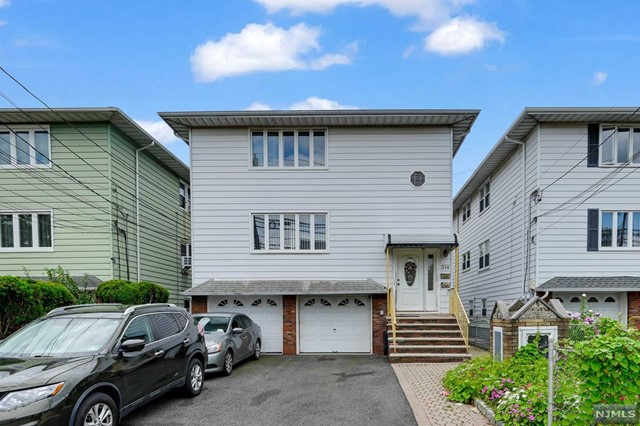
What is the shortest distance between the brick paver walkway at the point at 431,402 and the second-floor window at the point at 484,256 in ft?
34.2

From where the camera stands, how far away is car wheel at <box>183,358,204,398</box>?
700cm

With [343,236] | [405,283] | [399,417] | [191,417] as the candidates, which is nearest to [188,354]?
[191,417]

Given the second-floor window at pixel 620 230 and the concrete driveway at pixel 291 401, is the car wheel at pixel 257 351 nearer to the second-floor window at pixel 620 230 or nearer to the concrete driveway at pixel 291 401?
the concrete driveway at pixel 291 401

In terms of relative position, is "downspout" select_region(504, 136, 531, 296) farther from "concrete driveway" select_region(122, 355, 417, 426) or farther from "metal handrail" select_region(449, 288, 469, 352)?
"concrete driveway" select_region(122, 355, 417, 426)

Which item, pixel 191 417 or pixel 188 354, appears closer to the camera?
pixel 191 417

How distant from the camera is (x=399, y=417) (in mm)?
6117

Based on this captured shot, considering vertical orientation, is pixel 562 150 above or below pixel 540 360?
above

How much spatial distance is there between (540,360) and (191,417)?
570 cm

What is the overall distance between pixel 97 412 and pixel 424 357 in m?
8.25

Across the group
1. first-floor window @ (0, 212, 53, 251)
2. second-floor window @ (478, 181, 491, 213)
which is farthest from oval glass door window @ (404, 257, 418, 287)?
first-floor window @ (0, 212, 53, 251)

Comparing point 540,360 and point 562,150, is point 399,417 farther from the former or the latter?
point 562,150

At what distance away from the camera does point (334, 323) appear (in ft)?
42.8

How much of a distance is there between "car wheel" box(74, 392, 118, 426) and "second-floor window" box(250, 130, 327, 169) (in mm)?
9587

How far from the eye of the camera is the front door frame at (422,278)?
13398 mm
